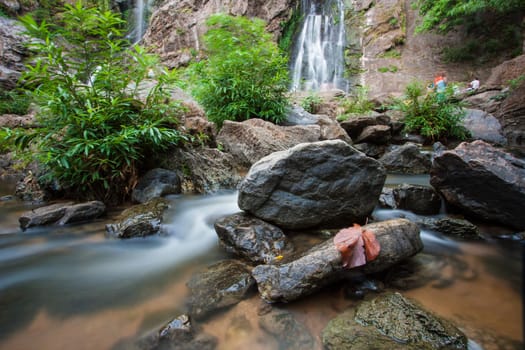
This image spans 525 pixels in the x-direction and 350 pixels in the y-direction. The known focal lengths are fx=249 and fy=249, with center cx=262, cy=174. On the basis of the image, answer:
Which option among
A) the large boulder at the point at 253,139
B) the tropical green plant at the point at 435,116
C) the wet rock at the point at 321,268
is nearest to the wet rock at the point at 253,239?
the wet rock at the point at 321,268

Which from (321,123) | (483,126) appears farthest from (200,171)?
(483,126)

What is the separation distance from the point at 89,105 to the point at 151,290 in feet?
7.80

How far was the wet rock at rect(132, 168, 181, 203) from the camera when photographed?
357 cm

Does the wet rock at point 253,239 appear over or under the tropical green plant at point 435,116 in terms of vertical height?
under

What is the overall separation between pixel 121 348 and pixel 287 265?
3.54ft

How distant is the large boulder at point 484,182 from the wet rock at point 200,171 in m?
2.94

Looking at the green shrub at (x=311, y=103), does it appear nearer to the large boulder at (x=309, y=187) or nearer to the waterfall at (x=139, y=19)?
the large boulder at (x=309, y=187)

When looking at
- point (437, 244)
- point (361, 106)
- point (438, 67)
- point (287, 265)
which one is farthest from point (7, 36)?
point (438, 67)

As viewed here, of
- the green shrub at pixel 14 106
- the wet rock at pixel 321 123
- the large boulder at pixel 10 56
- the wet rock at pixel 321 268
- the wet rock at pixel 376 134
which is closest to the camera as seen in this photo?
the wet rock at pixel 321 268

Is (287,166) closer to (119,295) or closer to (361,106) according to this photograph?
(119,295)

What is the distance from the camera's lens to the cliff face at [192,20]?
55.1 ft

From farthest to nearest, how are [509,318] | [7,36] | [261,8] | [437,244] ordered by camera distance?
[261,8] → [7,36] → [437,244] → [509,318]

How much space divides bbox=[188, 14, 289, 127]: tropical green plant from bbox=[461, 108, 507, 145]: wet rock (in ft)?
19.8

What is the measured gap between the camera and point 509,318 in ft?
4.91
